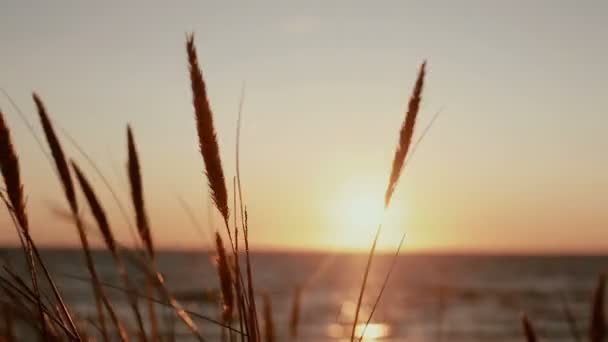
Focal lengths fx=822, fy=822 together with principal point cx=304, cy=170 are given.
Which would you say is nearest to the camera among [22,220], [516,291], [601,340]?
[22,220]

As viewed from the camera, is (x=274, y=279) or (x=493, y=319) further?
(x=274, y=279)

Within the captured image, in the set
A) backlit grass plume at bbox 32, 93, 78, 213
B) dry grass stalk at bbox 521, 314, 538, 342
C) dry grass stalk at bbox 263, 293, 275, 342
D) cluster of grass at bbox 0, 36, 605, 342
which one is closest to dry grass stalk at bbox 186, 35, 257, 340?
cluster of grass at bbox 0, 36, 605, 342

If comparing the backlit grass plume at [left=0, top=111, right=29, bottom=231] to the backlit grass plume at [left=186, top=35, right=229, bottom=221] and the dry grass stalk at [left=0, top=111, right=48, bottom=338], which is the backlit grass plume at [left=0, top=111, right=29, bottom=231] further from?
the backlit grass plume at [left=186, top=35, right=229, bottom=221]

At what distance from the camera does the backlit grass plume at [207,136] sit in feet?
Answer: 4.32

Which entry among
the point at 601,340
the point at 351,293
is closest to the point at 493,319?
the point at 351,293

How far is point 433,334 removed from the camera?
23.7 metres

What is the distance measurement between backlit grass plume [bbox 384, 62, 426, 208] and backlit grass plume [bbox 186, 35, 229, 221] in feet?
1.04

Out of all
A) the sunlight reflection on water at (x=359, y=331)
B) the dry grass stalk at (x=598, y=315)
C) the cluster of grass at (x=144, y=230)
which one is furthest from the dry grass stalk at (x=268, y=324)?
the sunlight reflection on water at (x=359, y=331)

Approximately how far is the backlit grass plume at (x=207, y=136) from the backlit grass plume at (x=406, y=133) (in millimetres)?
316

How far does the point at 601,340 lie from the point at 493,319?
27.1 metres

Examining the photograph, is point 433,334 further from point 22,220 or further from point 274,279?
point 274,279

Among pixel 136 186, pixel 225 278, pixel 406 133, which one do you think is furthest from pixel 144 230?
pixel 406 133

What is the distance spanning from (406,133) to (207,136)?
37 cm

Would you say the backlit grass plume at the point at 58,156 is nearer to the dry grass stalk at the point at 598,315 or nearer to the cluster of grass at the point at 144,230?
the cluster of grass at the point at 144,230
